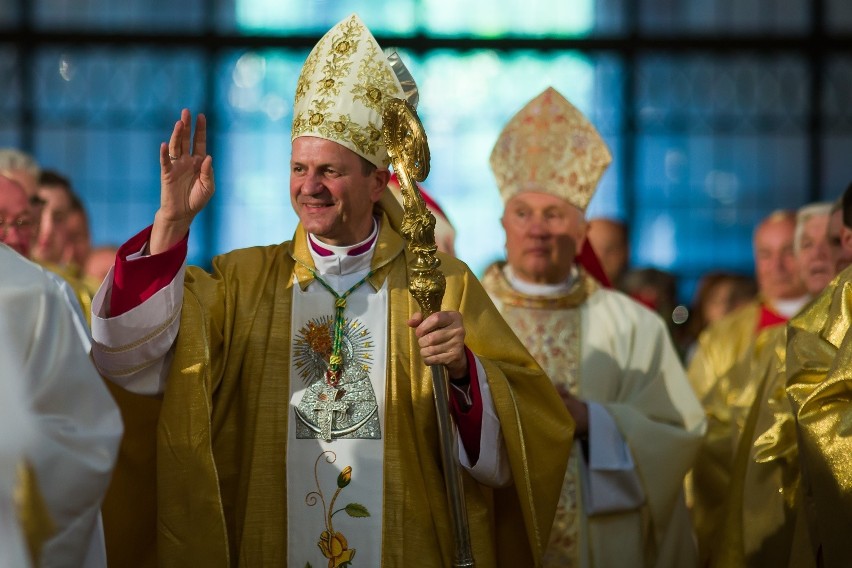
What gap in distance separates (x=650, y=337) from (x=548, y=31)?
772 cm

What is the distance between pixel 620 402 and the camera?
5.97 metres

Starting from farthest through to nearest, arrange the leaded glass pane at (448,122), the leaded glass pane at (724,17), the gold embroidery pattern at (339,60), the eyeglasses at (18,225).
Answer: the leaded glass pane at (724,17) < the leaded glass pane at (448,122) < the eyeglasses at (18,225) < the gold embroidery pattern at (339,60)

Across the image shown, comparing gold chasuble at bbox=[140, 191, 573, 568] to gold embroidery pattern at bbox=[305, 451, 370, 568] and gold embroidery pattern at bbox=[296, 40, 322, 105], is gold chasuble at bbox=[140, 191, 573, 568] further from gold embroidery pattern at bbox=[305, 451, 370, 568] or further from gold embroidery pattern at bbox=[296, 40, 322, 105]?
gold embroidery pattern at bbox=[296, 40, 322, 105]

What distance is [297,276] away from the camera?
4.70 meters

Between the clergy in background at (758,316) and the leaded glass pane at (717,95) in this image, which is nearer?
the clergy in background at (758,316)

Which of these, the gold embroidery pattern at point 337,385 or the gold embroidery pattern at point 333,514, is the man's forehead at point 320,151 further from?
the gold embroidery pattern at point 333,514

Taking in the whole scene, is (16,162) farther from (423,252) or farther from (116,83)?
(116,83)

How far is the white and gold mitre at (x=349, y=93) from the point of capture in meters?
4.61

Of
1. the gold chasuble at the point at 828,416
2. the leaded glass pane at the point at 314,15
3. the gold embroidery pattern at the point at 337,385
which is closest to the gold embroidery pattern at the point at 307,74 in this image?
the gold embroidery pattern at the point at 337,385

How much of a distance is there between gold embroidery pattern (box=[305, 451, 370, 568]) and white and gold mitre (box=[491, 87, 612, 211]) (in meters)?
2.13

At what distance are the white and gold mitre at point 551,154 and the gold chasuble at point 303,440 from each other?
1.59 meters

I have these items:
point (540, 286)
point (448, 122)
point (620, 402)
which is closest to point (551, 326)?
point (540, 286)

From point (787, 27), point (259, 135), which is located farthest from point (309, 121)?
point (787, 27)

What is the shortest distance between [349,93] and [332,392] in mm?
997
